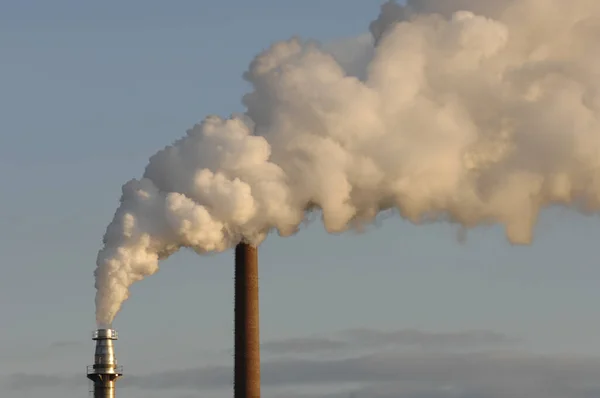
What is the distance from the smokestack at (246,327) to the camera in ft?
309

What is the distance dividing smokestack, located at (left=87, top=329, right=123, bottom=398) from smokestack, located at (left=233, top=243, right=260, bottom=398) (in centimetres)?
613

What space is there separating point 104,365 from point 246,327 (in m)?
6.90

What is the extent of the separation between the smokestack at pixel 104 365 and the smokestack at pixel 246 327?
20.1 feet

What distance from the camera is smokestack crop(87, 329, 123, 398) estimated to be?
9006cm

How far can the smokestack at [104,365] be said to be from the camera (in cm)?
9006

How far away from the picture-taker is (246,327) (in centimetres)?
9425

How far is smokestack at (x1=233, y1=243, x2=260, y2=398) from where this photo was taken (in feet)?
309

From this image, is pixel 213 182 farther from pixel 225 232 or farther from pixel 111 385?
pixel 111 385

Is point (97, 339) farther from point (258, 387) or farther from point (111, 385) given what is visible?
point (258, 387)

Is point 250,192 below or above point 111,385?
above

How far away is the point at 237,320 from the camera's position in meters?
94.4

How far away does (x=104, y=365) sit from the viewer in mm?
90312

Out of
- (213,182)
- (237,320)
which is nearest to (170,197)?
(213,182)

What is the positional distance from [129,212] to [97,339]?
5178 millimetres
